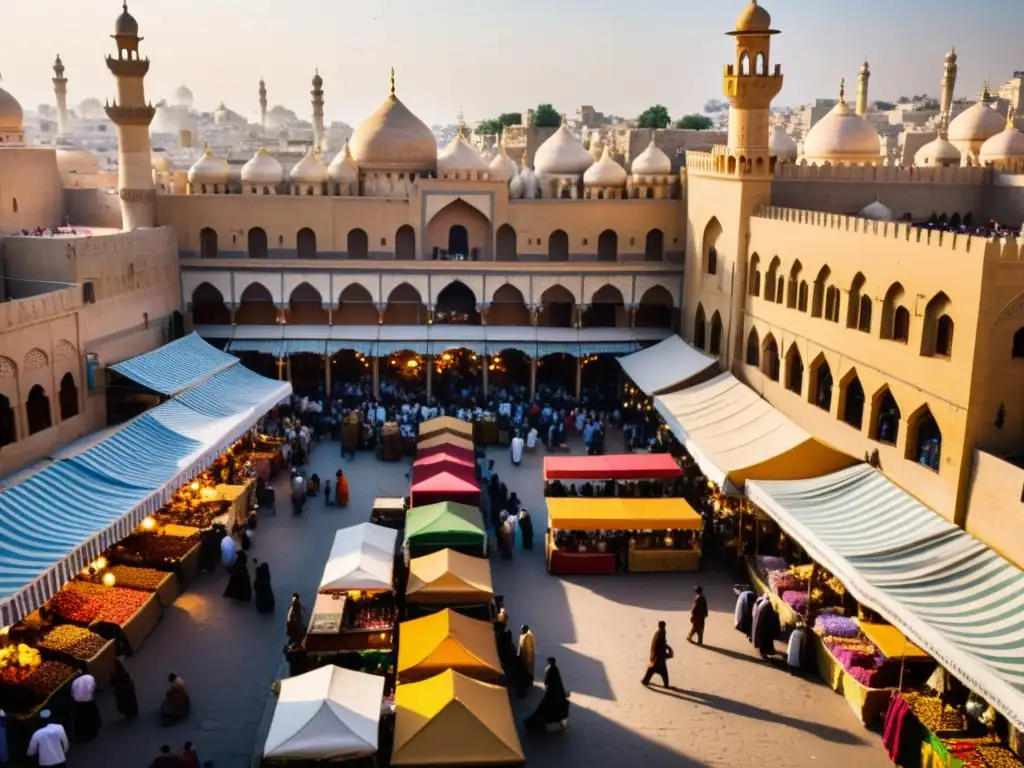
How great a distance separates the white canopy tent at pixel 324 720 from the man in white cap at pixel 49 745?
7.76 ft

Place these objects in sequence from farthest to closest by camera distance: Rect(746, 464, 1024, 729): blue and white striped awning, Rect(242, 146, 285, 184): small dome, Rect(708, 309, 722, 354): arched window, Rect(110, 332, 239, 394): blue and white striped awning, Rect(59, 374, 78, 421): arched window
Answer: Rect(242, 146, 285, 184): small dome < Rect(708, 309, 722, 354): arched window < Rect(110, 332, 239, 394): blue and white striped awning < Rect(59, 374, 78, 421): arched window < Rect(746, 464, 1024, 729): blue and white striped awning

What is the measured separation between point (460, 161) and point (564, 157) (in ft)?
12.4

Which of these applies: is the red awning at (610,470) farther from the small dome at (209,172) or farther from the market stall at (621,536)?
the small dome at (209,172)

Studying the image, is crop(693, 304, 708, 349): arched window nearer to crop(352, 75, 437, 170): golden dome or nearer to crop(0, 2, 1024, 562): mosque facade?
crop(0, 2, 1024, 562): mosque facade

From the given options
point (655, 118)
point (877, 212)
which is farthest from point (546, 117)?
point (877, 212)

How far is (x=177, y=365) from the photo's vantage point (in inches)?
854

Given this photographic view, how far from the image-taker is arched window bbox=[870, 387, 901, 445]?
15.8 metres

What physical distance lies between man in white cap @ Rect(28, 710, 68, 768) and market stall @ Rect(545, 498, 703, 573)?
306 inches

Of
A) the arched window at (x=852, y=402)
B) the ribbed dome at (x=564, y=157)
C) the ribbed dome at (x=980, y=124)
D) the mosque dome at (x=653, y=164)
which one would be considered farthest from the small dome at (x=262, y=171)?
the ribbed dome at (x=980, y=124)

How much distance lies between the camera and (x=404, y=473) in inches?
848

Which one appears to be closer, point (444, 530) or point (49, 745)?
point (49, 745)

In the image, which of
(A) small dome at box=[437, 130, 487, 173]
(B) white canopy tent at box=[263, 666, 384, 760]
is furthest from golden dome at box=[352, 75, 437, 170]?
A: (B) white canopy tent at box=[263, 666, 384, 760]

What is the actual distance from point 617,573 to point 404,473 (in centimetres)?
651

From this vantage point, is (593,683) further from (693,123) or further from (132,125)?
(693,123)
